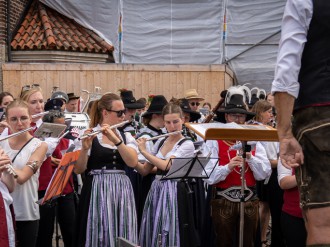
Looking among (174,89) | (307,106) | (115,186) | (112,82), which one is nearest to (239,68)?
(174,89)

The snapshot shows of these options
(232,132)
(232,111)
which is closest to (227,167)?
(232,111)

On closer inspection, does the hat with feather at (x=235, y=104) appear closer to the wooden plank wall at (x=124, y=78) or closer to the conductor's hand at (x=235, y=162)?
the conductor's hand at (x=235, y=162)

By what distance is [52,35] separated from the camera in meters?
16.3

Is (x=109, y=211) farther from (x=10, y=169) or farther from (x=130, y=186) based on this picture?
(x=10, y=169)

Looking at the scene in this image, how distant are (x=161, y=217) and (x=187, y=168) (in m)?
0.70

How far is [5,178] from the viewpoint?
557cm

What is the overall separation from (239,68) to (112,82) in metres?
4.18

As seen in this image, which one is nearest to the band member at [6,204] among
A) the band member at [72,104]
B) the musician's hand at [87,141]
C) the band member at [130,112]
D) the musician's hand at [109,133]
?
the musician's hand at [87,141]

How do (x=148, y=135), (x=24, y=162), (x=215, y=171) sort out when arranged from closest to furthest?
(x=24, y=162) < (x=215, y=171) < (x=148, y=135)

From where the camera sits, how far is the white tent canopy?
17.4 m

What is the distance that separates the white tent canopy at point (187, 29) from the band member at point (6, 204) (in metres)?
12.0

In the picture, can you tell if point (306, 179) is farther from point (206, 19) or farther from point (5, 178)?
point (206, 19)

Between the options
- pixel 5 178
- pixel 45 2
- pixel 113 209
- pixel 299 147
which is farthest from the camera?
pixel 45 2

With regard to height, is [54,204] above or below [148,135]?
below
